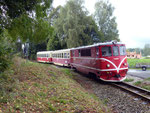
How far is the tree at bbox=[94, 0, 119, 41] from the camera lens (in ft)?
110

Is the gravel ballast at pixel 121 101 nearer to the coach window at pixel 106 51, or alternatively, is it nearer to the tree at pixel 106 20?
the coach window at pixel 106 51

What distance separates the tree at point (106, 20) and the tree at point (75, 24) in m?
3.04

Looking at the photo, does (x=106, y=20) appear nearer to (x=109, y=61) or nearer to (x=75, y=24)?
(x=75, y=24)

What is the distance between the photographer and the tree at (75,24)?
29250mm

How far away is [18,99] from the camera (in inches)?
210

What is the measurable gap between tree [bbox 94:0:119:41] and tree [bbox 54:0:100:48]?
3.04m

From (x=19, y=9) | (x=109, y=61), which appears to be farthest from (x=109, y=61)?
(x=19, y=9)

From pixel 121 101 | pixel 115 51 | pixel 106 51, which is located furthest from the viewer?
pixel 115 51

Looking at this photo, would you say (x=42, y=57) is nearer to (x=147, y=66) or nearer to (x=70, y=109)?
(x=147, y=66)

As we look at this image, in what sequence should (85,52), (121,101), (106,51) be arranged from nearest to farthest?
(121,101) < (106,51) < (85,52)

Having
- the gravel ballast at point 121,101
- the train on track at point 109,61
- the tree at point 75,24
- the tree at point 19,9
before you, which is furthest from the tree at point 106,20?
the tree at point 19,9

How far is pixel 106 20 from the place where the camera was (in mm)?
34000

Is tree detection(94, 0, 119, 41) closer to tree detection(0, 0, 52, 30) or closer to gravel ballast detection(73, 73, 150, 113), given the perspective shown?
gravel ballast detection(73, 73, 150, 113)

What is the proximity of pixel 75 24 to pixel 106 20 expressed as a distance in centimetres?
860
